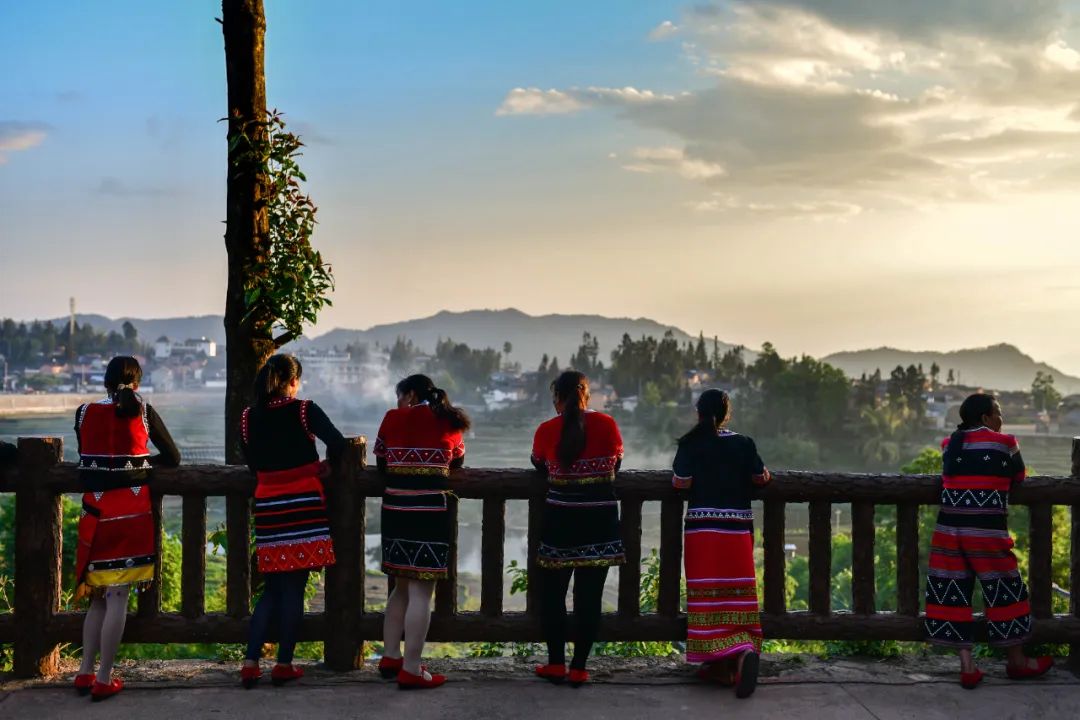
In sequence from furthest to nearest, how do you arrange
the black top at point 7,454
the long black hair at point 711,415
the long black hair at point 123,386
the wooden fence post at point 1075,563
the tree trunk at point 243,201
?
1. the tree trunk at point 243,201
2. the wooden fence post at point 1075,563
3. the black top at point 7,454
4. the long black hair at point 711,415
5. the long black hair at point 123,386

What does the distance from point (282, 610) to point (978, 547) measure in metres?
3.84

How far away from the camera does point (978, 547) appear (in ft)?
18.4

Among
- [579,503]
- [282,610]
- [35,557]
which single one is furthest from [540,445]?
[35,557]

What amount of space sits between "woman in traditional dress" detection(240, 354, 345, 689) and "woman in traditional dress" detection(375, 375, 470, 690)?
0.34m

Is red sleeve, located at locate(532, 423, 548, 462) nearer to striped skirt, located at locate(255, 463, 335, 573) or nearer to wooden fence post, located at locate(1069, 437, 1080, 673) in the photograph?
striped skirt, located at locate(255, 463, 335, 573)

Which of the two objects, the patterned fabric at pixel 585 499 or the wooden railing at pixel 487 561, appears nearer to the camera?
the patterned fabric at pixel 585 499

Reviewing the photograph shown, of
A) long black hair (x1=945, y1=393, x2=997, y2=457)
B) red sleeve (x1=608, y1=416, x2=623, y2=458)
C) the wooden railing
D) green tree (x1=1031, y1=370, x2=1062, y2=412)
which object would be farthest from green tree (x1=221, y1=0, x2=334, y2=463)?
green tree (x1=1031, y1=370, x2=1062, y2=412)

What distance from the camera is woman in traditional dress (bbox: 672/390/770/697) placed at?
17.8 ft

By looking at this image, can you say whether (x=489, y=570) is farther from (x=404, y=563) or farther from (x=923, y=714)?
(x=923, y=714)

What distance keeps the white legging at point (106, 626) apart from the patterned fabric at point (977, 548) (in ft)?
14.4

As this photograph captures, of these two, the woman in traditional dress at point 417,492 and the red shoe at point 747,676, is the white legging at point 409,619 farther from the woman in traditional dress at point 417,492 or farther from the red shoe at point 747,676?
the red shoe at point 747,676

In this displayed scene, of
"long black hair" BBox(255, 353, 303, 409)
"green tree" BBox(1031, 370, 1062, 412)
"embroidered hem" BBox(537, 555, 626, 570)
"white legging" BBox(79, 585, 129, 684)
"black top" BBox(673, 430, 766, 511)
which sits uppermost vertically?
"long black hair" BBox(255, 353, 303, 409)

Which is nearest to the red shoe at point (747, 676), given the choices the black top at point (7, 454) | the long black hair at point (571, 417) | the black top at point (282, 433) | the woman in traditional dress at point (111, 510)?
the long black hair at point (571, 417)

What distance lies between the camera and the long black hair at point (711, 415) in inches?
214
